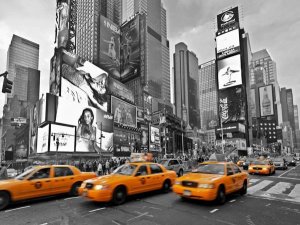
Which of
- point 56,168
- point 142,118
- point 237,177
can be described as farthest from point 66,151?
point 142,118

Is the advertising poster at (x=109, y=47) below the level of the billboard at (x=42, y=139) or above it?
above

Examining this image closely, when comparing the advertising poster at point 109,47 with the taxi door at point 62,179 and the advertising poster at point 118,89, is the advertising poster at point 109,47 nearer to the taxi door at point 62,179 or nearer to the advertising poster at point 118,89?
the advertising poster at point 118,89

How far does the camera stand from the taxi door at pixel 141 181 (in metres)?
9.36

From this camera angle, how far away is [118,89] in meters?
89.9

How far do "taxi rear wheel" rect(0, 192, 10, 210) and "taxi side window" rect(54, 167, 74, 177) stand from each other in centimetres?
203

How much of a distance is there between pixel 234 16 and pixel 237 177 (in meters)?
140

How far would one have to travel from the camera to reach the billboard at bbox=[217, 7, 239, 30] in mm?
130250

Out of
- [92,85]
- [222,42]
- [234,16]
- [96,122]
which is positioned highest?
[234,16]

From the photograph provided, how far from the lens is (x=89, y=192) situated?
8406 millimetres

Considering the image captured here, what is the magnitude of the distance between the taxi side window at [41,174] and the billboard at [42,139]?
44.3 meters

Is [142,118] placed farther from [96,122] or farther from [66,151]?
[66,151]

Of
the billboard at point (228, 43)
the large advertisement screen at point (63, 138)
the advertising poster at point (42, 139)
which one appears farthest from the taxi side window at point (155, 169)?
the billboard at point (228, 43)

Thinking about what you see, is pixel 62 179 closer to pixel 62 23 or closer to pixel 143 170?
pixel 143 170

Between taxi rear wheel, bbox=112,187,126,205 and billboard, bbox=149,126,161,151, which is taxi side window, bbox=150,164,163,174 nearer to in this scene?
taxi rear wheel, bbox=112,187,126,205
